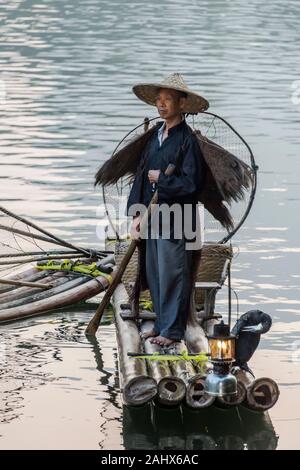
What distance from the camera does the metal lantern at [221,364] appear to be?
855 cm

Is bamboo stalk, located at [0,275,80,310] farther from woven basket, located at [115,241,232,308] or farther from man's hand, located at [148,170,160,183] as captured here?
man's hand, located at [148,170,160,183]

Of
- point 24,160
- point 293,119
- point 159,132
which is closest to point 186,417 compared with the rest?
point 159,132

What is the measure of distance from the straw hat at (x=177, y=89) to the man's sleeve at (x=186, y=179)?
0.89 feet

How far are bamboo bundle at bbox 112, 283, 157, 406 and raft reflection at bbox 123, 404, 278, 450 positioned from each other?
0.22 meters

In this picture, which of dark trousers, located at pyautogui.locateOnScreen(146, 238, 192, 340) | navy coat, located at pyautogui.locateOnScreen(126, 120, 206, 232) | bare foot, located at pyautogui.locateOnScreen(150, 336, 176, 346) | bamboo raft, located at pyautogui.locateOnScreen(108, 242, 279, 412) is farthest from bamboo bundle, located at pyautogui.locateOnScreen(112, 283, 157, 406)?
navy coat, located at pyautogui.locateOnScreen(126, 120, 206, 232)

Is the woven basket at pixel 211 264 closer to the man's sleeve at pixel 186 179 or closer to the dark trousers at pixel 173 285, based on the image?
the dark trousers at pixel 173 285

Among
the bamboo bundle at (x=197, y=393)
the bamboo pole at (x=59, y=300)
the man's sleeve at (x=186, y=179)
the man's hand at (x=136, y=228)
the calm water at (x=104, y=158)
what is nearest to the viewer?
the bamboo bundle at (x=197, y=393)

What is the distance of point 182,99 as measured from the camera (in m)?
9.59

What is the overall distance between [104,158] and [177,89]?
1005cm

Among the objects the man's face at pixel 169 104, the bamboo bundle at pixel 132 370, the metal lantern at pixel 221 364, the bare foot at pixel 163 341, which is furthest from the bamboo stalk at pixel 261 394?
the man's face at pixel 169 104

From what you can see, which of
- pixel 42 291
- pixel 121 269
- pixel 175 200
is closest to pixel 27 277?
pixel 42 291

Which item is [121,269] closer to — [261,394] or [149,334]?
[149,334]

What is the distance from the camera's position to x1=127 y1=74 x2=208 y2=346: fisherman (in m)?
9.48

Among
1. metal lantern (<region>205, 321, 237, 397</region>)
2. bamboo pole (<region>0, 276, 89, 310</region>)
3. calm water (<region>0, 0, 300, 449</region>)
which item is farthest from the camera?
bamboo pole (<region>0, 276, 89, 310</region>)
